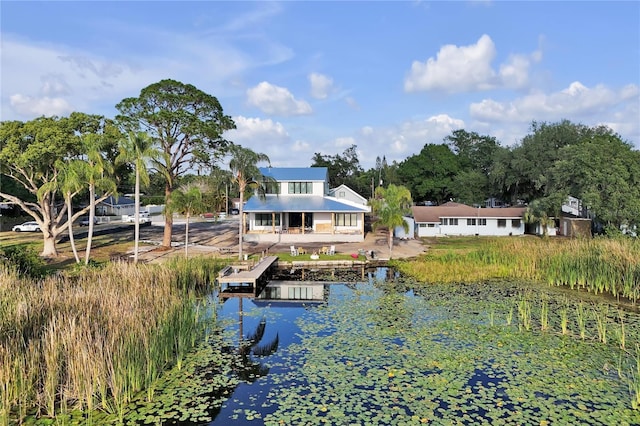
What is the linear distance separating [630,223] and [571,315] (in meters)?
20.0

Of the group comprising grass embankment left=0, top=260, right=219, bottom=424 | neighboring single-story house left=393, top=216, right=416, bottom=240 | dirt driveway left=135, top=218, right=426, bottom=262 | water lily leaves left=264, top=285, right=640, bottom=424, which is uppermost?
neighboring single-story house left=393, top=216, right=416, bottom=240

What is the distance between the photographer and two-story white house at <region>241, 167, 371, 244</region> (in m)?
33.0

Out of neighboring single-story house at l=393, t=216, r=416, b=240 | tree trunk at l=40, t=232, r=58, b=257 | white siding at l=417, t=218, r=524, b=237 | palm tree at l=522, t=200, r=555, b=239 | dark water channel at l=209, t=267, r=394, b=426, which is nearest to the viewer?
dark water channel at l=209, t=267, r=394, b=426

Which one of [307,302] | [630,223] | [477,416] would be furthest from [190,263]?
[630,223]

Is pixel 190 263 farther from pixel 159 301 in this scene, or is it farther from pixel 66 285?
pixel 159 301

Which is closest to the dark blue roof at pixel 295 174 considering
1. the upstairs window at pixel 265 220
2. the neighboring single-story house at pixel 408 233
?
the upstairs window at pixel 265 220

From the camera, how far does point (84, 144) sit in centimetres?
2292

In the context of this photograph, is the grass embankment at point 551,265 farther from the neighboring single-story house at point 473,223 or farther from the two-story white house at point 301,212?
the neighboring single-story house at point 473,223

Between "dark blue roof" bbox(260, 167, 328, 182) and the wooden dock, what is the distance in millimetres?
15650

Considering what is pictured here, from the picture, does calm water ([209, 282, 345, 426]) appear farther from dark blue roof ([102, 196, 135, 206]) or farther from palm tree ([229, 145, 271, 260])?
dark blue roof ([102, 196, 135, 206])

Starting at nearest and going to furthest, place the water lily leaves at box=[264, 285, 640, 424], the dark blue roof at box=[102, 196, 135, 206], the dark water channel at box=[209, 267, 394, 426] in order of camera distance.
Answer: the water lily leaves at box=[264, 285, 640, 424] → the dark water channel at box=[209, 267, 394, 426] → the dark blue roof at box=[102, 196, 135, 206]

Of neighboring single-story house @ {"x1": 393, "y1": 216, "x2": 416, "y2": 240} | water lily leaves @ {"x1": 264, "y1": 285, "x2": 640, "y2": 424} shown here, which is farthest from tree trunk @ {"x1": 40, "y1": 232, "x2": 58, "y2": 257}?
neighboring single-story house @ {"x1": 393, "y1": 216, "x2": 416, "y2": 240}

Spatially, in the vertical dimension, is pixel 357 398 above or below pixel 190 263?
below

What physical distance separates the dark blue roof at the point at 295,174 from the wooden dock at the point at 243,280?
51.3 feet
